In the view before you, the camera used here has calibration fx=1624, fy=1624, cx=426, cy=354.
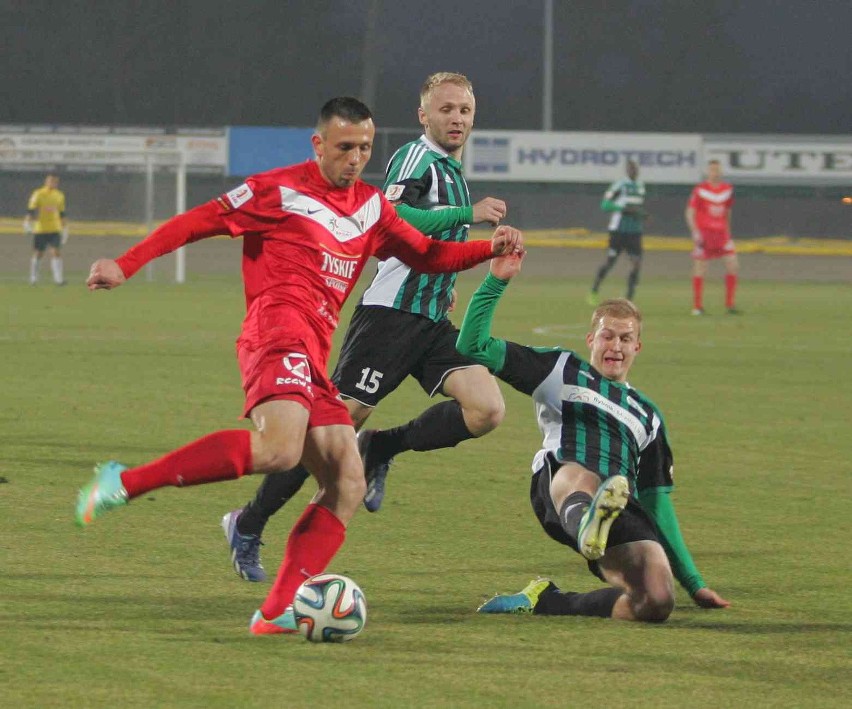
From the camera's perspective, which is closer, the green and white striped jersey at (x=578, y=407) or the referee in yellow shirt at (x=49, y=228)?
the green and white striped jersey at (x=578, y=407)

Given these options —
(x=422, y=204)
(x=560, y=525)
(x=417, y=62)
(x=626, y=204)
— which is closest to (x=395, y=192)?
(x=422, y=204)

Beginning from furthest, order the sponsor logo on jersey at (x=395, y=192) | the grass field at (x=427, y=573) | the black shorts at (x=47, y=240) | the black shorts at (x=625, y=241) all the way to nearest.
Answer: the black shorts at (x=47, y=240) → the black shorts at (x=625, y=241) → the sponsor logo on jersey at (x=395, y=192) → the grass field at (x=427, y=573)

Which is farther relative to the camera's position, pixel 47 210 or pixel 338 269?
pixel 47 210

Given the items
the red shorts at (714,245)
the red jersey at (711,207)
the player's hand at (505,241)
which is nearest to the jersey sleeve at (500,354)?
the player's hand at (505,241)

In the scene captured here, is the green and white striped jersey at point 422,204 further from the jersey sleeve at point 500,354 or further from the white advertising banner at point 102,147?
the white advertising banner at point 102,147

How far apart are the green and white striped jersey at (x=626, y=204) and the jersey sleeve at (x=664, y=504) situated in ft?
58.3

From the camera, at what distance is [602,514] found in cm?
508

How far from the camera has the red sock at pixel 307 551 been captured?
5.19m

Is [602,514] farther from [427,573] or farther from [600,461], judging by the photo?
[427,573]

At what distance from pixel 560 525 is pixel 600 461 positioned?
288 mm

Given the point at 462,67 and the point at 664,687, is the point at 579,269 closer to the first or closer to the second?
the point at 664,687

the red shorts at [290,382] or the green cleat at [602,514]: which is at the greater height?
the red shorts at [290,382]

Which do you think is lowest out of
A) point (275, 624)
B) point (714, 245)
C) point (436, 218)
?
point (275, 624)

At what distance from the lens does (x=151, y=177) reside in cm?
3023
